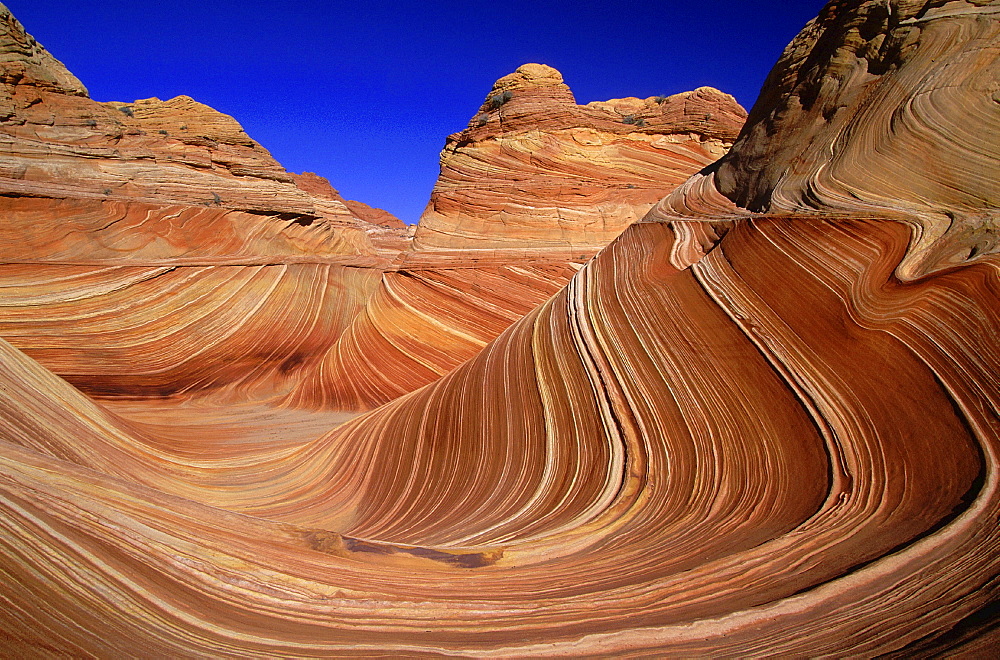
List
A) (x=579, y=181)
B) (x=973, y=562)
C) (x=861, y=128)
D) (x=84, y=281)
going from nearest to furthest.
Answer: (x=973, y=562) < (x=861, y=128) < (x=84, y=281) < (x=579, y=181)

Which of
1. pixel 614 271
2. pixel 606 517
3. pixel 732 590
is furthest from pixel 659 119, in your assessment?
pixel 732 590

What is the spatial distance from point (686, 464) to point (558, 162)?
8.04 m

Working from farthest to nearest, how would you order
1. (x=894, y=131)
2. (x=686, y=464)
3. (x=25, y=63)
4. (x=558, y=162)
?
(x=25, y=63) < (x=558, y=162) < (x=894, y=131) < (x=686, y=464)

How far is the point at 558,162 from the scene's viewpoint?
9984 mm

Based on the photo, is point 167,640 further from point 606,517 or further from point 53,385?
point 53,385

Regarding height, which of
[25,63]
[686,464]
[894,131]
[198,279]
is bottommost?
[686,464]

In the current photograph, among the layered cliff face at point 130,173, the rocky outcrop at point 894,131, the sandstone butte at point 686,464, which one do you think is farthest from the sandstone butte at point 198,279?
the rocky outcrop at point 894,131

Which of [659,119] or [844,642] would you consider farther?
[659,119]

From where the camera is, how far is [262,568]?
195 cm

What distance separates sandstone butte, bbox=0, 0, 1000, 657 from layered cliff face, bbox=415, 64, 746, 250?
4.08 metres

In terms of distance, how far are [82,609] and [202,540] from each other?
1.61 ft

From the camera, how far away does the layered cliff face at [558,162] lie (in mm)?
9469

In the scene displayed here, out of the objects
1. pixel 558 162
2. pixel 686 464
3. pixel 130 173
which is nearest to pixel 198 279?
pixel 130 173

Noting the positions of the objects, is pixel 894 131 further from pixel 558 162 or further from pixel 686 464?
pixel 558 162
